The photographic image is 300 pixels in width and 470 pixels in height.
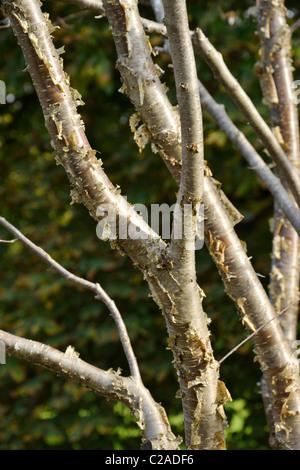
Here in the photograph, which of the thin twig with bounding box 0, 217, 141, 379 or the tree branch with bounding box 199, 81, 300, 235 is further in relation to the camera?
the tree branch with bounding box 199, 81, 300, 235

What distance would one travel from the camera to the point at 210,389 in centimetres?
98

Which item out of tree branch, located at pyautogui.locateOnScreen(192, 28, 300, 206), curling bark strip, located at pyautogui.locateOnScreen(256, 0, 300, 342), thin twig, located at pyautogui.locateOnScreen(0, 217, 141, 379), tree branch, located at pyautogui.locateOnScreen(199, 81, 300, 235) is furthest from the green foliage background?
thin twig, located at pyautogui.locateOnScreen(0, 217, 141, 379)

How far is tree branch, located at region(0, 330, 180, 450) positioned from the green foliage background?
1404 mm

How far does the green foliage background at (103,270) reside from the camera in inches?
98.5

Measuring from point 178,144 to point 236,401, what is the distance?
6.45 feet

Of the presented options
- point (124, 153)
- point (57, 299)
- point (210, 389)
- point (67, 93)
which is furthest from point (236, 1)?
point (210, 389)

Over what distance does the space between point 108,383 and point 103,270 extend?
1.68 m

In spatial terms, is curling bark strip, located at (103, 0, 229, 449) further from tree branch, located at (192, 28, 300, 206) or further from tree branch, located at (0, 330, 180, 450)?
tree branch, located at (192, 28, 300, 206)

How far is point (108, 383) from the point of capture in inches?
39.8

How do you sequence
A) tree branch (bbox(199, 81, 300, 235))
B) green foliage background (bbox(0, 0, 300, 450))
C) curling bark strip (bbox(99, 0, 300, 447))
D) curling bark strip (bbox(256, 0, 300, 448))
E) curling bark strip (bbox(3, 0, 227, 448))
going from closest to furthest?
curling bark strip (bbox(3, 0, 227, 448)) < curling bark strip (bbox(99, 0, 300, 447)) < tree branch (bbox(199, 81, 300, 235)) < curling bark strip (bbox(256, 0, 300, 448)) < green foliage background (bbox(0, 0, 300, 450))

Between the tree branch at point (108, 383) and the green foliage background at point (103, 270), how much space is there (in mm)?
1404

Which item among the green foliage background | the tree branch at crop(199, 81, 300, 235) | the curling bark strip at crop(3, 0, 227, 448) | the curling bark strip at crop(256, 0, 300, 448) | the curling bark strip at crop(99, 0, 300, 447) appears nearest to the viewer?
the curling bark strip at crop(3, 0, 227, 448)

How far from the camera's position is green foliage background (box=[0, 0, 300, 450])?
2.50 metres
